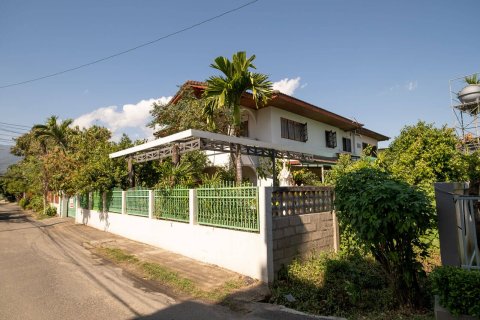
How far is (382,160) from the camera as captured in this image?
29.7 ft

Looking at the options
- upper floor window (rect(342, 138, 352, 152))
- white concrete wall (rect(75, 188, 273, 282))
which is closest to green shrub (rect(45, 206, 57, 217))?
white concrete wall (rect(75, 188, 273, 282))

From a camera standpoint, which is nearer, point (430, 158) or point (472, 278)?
point (472, 278)

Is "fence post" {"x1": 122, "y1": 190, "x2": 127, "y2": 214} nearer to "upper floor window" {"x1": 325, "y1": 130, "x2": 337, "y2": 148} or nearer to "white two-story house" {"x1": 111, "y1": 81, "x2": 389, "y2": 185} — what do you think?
"white two-story house" {"x1": 111, "y1": 81, "x2": 389, "y2": 185}

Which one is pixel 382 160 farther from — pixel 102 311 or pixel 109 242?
pixel 109 242

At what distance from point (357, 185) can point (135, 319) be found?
4043 millimetres

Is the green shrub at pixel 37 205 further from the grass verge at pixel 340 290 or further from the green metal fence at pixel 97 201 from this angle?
the grass verge at pixel 340 290

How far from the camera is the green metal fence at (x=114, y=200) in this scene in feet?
43.0

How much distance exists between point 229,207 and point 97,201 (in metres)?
11.5

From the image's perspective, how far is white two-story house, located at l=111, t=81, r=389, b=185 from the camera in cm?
1076

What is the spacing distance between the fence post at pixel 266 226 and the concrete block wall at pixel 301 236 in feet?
0.46

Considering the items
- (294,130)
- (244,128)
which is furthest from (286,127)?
(244,128)

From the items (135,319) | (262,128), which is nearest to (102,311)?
(135,319)

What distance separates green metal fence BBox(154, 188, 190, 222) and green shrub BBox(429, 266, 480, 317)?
20.3 feet

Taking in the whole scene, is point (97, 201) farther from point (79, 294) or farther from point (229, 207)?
point (229, 207)
